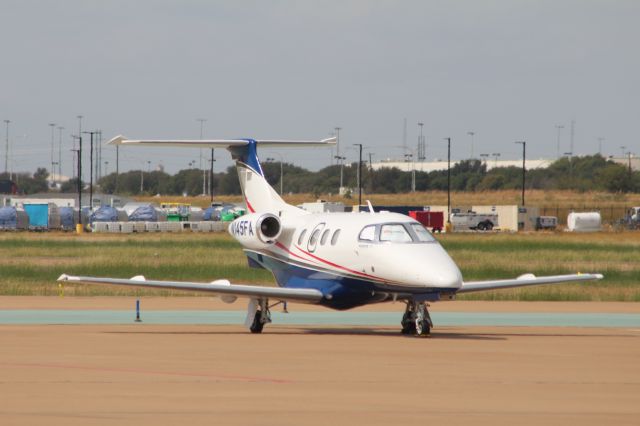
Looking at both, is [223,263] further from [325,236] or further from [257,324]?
[325,236]

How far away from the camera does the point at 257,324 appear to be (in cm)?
3162

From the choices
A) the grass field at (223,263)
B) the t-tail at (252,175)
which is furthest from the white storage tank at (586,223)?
the t-tail at (252,175)

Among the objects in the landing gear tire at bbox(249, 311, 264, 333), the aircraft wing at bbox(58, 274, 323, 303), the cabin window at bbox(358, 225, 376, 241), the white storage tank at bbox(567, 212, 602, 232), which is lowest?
the landing gear tire at bbox(249, 311, 264, 333)

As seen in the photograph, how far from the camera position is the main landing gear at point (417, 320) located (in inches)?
1171

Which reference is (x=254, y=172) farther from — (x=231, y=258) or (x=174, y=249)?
(x=174, y=249)

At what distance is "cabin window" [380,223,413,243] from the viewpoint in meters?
29.4

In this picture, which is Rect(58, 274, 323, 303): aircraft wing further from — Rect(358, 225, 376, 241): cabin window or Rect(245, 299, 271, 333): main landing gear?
Rect(358, 225, 376, 241): cabin window

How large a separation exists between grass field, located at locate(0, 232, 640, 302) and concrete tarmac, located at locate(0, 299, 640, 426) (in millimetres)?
18472

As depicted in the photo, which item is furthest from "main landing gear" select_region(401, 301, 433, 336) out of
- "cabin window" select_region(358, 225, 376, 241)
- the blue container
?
the blue container

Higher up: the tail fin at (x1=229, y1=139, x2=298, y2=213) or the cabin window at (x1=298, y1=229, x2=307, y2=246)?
the tail fin at (x1=229, y1=139, x2=298, y2=213)

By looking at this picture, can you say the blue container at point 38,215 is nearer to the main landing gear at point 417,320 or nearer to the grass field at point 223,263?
the grass field at point 223,263

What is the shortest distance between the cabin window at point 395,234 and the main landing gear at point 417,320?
63.3 inches

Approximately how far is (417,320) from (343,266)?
2.25 m

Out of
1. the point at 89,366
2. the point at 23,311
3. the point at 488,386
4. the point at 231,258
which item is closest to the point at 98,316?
the point at 23,311
